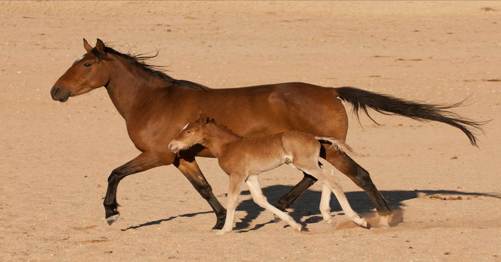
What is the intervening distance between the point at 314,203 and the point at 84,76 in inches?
127

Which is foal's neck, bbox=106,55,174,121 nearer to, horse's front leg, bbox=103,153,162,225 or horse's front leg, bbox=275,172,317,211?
horse's front leg, bbox=103,153,162,225

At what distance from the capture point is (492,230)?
1138 centimetres

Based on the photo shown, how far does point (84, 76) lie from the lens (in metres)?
12.6

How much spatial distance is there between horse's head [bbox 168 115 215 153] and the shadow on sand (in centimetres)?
121

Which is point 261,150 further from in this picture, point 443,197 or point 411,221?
point 443,197

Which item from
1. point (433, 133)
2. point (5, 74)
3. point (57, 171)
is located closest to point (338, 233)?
point (57, 171)

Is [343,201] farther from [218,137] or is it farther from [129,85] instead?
[129,85]

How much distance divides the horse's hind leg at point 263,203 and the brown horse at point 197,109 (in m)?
0.53

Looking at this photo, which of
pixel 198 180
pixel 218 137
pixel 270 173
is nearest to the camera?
pixel 218 137

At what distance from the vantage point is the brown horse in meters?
12.1

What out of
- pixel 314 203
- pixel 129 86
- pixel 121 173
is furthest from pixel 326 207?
pixel 129 86

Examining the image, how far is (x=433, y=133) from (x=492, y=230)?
7.62 meters

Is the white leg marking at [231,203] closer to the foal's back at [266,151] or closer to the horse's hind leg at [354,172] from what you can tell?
the foal's back at [266,151]

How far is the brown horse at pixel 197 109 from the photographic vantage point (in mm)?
12117
